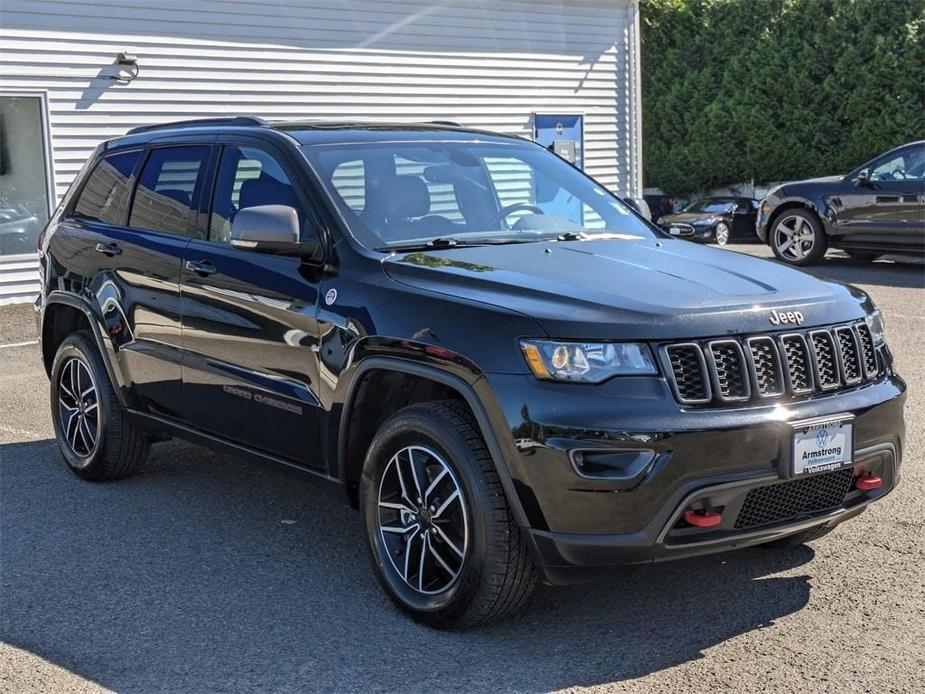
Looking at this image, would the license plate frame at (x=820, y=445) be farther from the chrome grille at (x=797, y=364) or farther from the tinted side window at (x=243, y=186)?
the tinted side window at (x=243, y=186)

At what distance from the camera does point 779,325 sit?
4188 mm

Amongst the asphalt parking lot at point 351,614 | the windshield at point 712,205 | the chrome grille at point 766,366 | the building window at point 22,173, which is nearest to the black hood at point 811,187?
the windshield at point 712,205

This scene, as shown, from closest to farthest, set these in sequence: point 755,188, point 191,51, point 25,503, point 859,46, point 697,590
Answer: point 697,590, point 25,503, point 191,51, point 859,46, point 755,188

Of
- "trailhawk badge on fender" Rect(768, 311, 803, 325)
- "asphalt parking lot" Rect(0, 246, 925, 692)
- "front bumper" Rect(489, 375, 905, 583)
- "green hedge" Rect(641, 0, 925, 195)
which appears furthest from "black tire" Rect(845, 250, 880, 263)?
"front bumper" Rect(489, 375, 905, 583)

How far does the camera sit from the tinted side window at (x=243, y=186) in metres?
5.29

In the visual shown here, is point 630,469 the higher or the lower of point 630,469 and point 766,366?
the lower

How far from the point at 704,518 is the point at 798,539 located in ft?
3.94

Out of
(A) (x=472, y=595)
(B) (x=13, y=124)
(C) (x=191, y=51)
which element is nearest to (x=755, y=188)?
(C) (x=191, y=51)

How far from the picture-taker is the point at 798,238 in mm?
16422

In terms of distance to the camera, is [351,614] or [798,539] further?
[798,539]

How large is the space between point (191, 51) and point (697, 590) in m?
12.6

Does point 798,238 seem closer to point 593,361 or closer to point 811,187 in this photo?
point 811,187

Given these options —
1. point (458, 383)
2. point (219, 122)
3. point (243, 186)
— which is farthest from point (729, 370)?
point (219, 122)

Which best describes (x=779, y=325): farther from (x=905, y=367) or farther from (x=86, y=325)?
(x=905, y=367)
